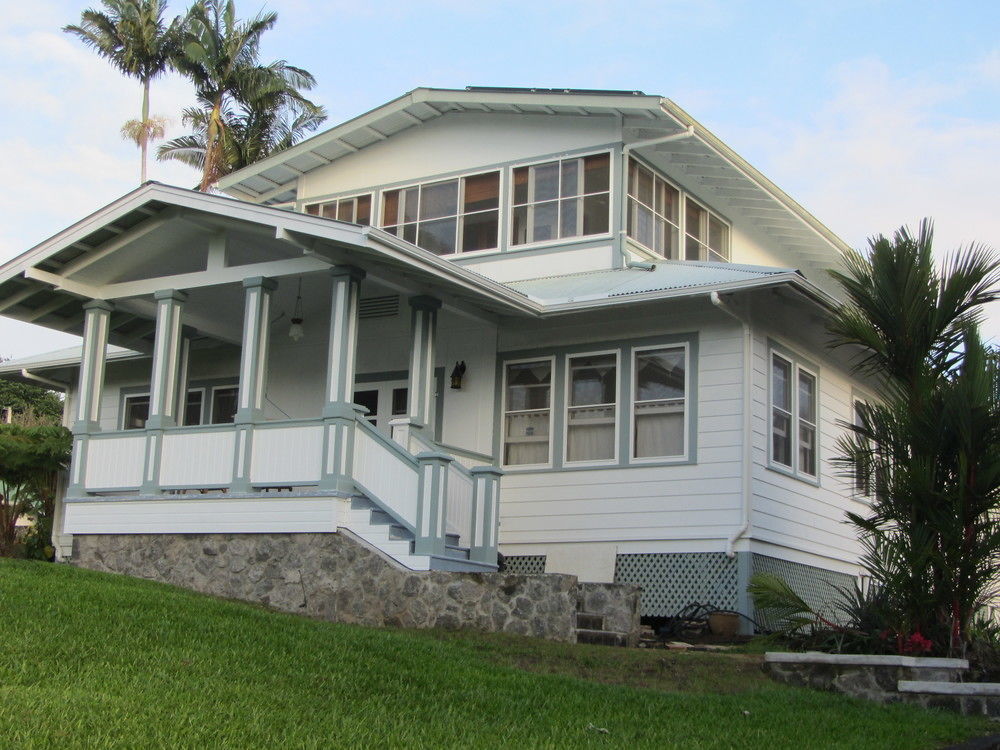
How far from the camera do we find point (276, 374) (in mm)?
17047

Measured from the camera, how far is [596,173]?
1620 centimetres

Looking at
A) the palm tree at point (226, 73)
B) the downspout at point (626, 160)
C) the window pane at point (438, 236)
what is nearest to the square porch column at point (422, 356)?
the downspout at point (626, 160)

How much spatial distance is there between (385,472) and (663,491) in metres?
3.31

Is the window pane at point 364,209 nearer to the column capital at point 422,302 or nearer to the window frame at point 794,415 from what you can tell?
the column capital at point 422,302

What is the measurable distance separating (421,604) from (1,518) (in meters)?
7.99

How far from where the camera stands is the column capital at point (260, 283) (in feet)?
45.2

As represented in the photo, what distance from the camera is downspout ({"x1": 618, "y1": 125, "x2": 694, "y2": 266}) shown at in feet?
51.0

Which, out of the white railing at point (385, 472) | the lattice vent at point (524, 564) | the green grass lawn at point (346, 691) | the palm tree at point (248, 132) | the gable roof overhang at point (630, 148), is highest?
the palm tree at point (248, 132)

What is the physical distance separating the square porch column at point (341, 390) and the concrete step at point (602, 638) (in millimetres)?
3072

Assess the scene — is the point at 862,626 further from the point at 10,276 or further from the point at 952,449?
the point at 10,276

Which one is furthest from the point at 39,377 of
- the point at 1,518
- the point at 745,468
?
the point at 745,468

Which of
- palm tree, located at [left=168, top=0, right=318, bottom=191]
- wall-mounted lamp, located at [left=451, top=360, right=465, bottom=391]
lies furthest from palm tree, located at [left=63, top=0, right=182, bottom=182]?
wall-mounted lamp, located at [left=451, top=360, right=465, bottom=391]

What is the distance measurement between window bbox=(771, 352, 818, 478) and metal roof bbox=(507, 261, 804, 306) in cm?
135

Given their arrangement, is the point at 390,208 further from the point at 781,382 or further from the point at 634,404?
the point at 781,382
